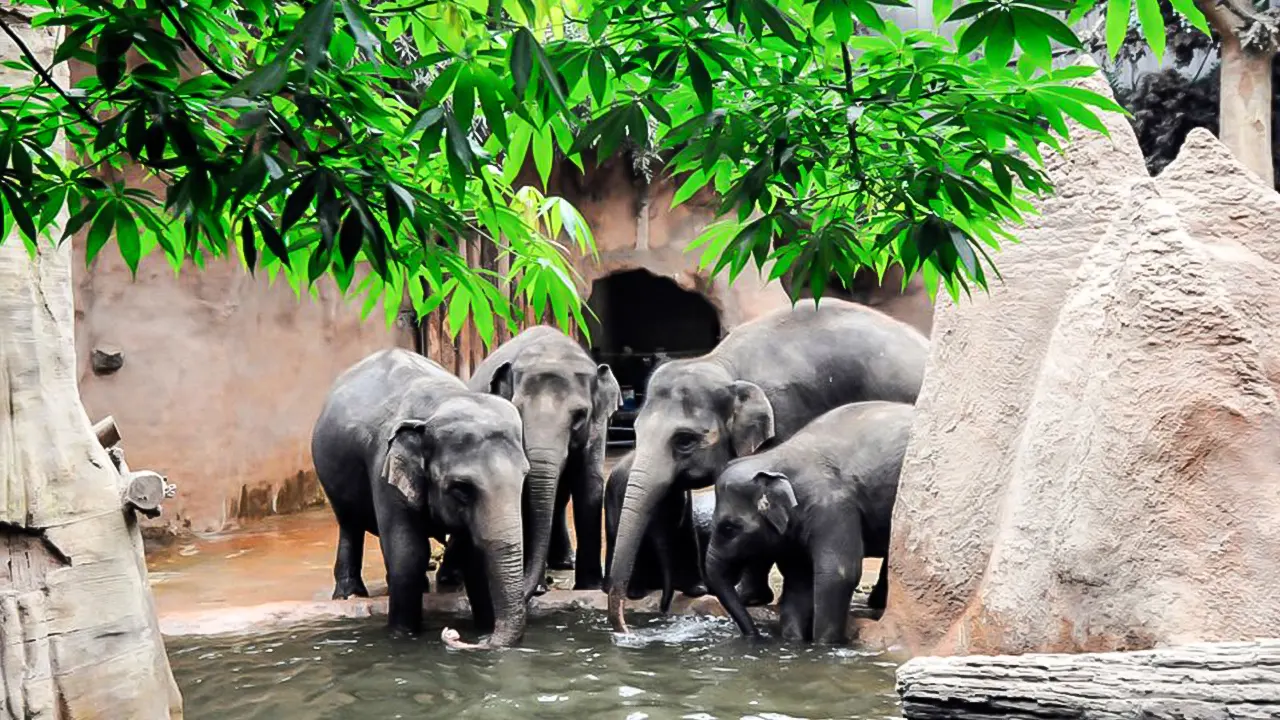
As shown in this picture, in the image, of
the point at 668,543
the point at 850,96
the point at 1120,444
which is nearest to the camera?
the point at 850,96

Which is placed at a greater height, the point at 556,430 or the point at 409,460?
the point at 556,430

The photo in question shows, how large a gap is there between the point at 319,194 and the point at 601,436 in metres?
5.54

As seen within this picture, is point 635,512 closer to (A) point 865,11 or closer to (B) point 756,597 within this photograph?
(B) point 756,597

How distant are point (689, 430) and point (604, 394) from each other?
778mm

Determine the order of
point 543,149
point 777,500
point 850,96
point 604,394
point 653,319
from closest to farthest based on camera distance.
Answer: point 850,96 → point 543,149 → point 777,500 → point 604,394 → point 653,319

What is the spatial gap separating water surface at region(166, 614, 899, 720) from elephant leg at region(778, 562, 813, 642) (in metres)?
0.20

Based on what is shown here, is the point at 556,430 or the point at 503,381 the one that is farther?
the point at 503,381

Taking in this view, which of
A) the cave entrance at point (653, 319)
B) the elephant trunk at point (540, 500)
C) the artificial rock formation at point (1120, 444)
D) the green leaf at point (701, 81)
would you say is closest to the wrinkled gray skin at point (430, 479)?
the elephant trunk at point (540, 500)

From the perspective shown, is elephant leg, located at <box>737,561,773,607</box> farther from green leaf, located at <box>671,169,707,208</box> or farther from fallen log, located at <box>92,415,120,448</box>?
green leaf, located at <box>671,169,707,208</box>

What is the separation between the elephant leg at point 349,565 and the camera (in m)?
6.55

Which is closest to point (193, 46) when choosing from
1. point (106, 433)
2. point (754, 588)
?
point (106, 433)

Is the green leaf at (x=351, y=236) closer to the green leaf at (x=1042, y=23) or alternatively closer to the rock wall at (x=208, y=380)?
the green leaf at (x=1042, y=23)

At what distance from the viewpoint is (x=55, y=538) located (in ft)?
10.9

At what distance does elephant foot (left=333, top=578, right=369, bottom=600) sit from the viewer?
6.51 metres
